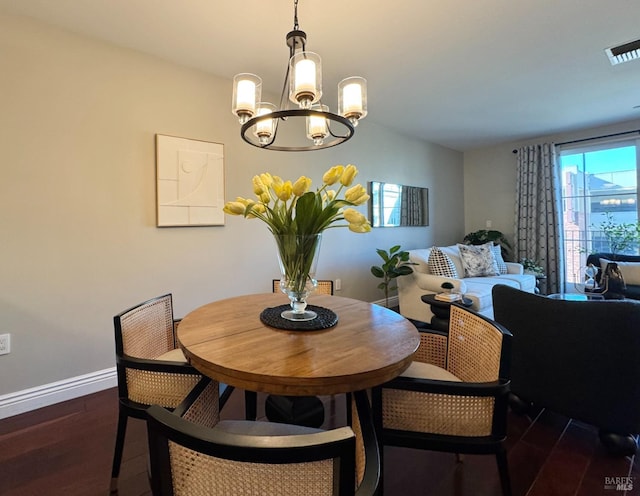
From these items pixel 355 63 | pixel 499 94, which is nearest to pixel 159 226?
pixel 355 63

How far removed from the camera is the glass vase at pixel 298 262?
1275 millimetres

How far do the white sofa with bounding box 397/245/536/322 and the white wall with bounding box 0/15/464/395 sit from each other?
1.81 metres

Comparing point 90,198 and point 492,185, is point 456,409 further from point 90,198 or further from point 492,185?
point 492,185

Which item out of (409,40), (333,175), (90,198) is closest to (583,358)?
(333,175)

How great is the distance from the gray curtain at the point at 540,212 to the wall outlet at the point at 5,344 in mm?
5836

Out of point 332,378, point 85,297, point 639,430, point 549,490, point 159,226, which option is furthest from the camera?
point 159,226

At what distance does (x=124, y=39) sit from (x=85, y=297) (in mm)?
1811

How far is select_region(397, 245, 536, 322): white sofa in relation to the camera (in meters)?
3.19

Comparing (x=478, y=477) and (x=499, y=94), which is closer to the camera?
(x=478, y=477)

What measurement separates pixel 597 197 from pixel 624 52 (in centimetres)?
271

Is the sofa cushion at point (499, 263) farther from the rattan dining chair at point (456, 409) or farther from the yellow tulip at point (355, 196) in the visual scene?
the yellow tulip at point (355, 196)

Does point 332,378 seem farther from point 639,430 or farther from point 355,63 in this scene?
point 355,63

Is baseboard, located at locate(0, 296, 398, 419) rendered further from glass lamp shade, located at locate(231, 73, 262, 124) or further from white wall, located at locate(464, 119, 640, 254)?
white wall, located at locate(464, 119, 640, 254)

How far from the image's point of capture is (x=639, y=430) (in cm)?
152
